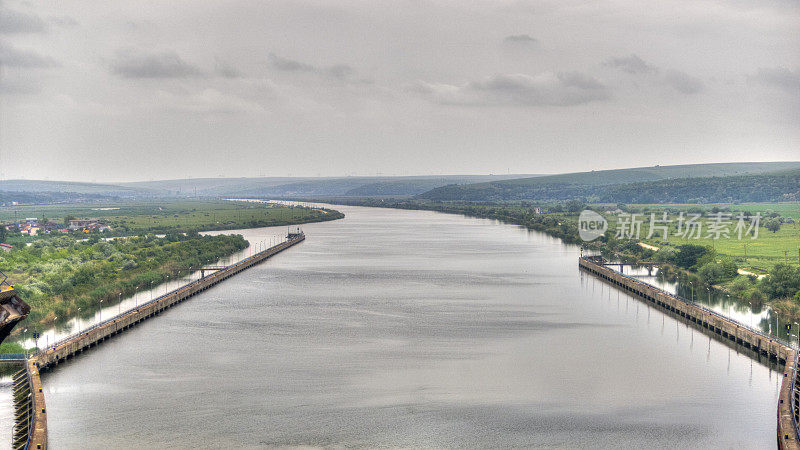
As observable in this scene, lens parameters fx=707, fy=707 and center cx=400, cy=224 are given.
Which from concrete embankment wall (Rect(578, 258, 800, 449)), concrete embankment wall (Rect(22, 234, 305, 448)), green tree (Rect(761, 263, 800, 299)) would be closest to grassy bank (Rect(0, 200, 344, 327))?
concrete embankment wall (Rect(22, 234, 305, 448))

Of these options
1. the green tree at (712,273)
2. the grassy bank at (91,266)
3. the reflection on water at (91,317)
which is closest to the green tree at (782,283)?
the green tree at (712,273)

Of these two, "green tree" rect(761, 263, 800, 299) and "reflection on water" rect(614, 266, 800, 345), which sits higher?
"green tree" rect(761, 263, 800, 299)

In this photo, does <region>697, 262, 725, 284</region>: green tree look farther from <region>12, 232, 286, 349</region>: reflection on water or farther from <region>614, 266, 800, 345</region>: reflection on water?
<region>12, 232, 286, 349</region>: reflection on water

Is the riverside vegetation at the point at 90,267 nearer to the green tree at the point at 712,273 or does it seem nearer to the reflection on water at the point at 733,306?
the reflection on water at the point at 733,306

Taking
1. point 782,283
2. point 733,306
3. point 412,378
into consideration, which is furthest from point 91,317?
point 782,283

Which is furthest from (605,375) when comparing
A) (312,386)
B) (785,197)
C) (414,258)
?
(785,197)

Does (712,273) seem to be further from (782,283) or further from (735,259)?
(782,283)

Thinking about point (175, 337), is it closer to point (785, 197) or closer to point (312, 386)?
point (312, 386)
